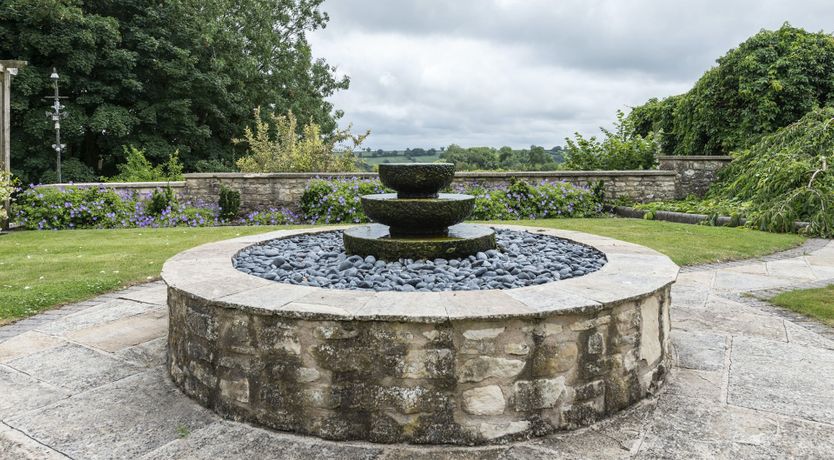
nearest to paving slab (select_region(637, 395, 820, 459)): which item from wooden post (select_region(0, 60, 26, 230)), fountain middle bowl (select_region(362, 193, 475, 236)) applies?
fountain middle bowl (select_region(362, 193, 475, 236))

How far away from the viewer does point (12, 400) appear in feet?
8.61

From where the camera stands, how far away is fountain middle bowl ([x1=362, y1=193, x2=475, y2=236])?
3760 mm

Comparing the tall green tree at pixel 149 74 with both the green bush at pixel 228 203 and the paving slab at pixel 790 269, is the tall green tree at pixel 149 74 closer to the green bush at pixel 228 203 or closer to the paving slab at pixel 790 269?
the green bush at pixel 228 203

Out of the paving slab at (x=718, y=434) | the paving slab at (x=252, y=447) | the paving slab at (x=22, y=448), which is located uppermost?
the paving slab at (x=718, y=434)

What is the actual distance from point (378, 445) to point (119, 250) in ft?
19.1

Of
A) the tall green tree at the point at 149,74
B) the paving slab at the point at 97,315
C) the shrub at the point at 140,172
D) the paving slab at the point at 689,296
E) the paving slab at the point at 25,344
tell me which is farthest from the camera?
the tall green tree at the point at 149,74

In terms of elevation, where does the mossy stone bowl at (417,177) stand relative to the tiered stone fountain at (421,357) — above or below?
above

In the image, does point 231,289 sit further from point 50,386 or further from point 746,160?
point 746,160

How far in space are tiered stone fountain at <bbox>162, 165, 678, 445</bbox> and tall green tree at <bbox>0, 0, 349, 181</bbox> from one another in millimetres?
15840

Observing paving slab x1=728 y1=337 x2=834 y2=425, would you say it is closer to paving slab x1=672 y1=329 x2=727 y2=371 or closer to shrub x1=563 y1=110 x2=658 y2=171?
paving slab x1=672 y1=329 x2=727 y2=371

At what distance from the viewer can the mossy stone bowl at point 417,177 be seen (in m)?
3.81

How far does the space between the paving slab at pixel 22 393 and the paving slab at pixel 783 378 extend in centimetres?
350

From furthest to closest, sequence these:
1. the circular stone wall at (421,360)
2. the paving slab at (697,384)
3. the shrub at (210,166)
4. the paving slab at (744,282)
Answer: the shrub at (210,166) < the paving slab at (744,282) < the paving slab at (697,384) < the circular stone wall at (421,360)

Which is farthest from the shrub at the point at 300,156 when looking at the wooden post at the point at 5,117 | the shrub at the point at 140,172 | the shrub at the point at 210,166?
the shrub at the point at 210,166
